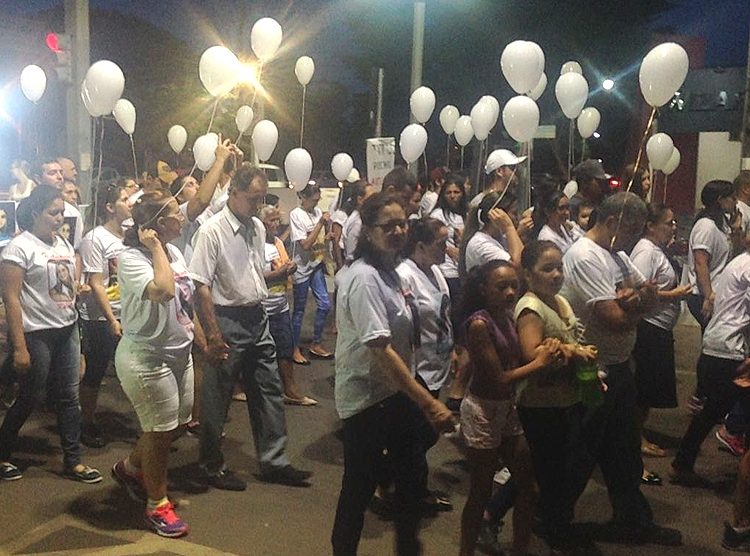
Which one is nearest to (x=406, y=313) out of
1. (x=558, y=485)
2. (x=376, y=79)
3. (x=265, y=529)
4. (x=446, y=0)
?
(x=558, y=485)

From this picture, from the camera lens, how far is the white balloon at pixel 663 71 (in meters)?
5.78

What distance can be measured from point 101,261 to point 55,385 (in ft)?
3.14

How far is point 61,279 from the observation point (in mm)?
5070

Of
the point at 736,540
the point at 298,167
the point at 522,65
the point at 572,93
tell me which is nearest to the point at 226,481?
the point at 736,540

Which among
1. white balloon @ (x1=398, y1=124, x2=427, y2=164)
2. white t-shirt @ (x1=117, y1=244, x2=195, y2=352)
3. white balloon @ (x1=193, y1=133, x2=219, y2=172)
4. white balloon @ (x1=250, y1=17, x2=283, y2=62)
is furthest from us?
white balloon @ (x1=398, y1=124, x2=427, y2=164)

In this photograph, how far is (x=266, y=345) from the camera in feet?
17.1

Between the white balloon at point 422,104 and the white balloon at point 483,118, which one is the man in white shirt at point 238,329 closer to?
the white balloon at point 483,118

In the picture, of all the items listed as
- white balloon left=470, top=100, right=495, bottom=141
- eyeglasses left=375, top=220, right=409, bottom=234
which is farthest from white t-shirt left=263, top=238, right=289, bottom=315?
white balloon left=470, top=100, right=495, bottom=141

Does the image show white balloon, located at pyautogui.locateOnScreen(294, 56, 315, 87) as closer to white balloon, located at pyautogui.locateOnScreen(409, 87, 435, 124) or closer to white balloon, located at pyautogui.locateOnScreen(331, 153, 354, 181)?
white balloon, located at pyautogui.locateOnScreen(331, 153, 354, 181)

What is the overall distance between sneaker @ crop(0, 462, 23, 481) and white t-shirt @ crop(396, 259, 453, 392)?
2.56 m

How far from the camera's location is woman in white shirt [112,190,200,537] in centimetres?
434

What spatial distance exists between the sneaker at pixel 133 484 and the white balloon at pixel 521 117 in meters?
3.98

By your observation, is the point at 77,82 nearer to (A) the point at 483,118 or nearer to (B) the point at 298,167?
(B) the point at 298,167

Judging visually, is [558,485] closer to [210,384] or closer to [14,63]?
[210,384]
